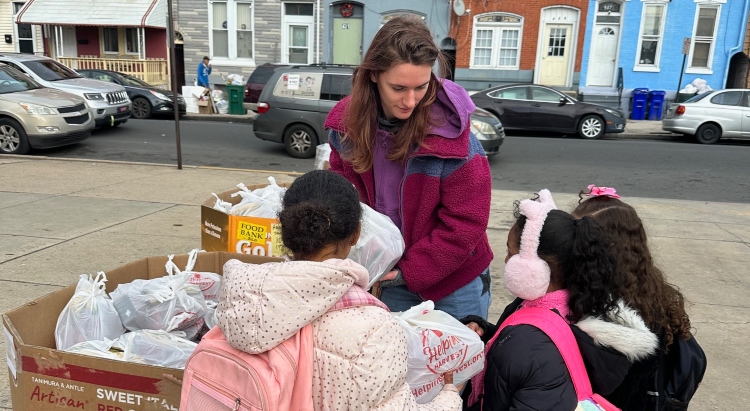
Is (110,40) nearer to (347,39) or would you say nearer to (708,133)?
(347,39)

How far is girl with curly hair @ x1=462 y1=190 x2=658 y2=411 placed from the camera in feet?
5.59

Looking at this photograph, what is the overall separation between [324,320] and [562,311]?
0.88 m

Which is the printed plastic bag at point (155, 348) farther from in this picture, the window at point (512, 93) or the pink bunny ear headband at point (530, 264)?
the window at point (512, 93)

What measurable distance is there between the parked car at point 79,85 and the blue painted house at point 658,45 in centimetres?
1374

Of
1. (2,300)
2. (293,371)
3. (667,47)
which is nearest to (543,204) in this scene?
(293,371)

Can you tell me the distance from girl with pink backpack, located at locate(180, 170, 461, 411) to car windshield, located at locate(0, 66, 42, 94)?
1081 cm

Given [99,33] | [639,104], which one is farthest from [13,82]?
[639,104]

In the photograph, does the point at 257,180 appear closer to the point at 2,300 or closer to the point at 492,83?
the point at 2,300

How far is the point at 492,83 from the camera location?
19672 mm

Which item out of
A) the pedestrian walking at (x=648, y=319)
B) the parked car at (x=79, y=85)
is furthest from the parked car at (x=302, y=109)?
the pedestrian walking at (x=648, y=319)

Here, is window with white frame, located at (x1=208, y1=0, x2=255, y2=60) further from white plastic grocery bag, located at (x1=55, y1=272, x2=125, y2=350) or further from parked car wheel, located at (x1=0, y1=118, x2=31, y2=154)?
white plastic grocery bag, located at (x1=55, y1=272, x2=125, y2=350)

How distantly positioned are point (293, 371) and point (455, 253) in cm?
86

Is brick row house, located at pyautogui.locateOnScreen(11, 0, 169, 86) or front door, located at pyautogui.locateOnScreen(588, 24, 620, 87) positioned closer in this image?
front door, located at pyautogui.locateOnScreen(588, 24, 620, 87)

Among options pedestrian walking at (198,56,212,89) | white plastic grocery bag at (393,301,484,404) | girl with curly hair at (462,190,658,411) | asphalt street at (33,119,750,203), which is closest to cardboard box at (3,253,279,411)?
white plastic grocery bag at (393,301,484,404)
